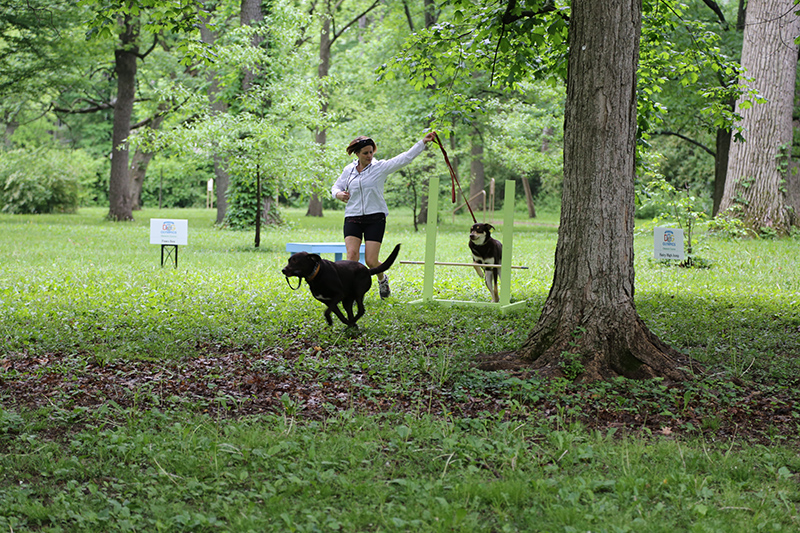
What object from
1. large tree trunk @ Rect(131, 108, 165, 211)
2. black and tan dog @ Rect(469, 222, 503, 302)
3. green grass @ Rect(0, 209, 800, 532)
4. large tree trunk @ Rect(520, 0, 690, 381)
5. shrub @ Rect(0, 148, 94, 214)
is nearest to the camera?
green grass @ Rect(0, 209, 800, 532)

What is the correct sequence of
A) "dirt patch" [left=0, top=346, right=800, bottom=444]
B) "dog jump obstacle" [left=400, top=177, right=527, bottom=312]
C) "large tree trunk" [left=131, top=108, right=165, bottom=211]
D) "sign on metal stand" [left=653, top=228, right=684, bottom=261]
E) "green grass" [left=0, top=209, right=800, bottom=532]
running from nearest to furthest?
"green grass" [left=0, top=209, right=800, bottom=532] → "dirt patch" [left=0, top=346, right=800, bottom=444] → "dog jump obstacle" [left=400, top=177, right=527, bottom=312] → "sign on metal stand" [left=653, top=228, right=684, bottom=261] → "large tree trunk" [left=131, top=108, right=165, bottom=211]

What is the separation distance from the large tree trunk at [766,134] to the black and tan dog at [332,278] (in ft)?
41.8

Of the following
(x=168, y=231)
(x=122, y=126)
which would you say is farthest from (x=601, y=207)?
(x=122, y=126)

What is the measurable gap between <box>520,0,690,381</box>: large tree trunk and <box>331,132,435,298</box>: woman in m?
2.67

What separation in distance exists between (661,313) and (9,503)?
264 inches

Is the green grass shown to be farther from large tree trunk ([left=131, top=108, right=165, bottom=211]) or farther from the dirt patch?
large tree trunk ([left=131, top=108, right=165, bottom=211])

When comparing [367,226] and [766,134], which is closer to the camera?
[367,226]

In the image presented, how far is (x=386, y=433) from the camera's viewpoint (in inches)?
168

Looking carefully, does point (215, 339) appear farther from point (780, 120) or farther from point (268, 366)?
point (780, 120)

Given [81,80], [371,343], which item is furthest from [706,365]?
[81,80]

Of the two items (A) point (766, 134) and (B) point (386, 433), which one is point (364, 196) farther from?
(A) point (766, 134)

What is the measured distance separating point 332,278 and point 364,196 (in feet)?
5.22

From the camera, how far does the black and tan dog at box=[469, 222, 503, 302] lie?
8.14m

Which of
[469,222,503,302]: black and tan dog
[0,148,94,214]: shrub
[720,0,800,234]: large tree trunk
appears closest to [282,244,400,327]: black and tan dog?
[469,222,503,302]: black and tan dog
